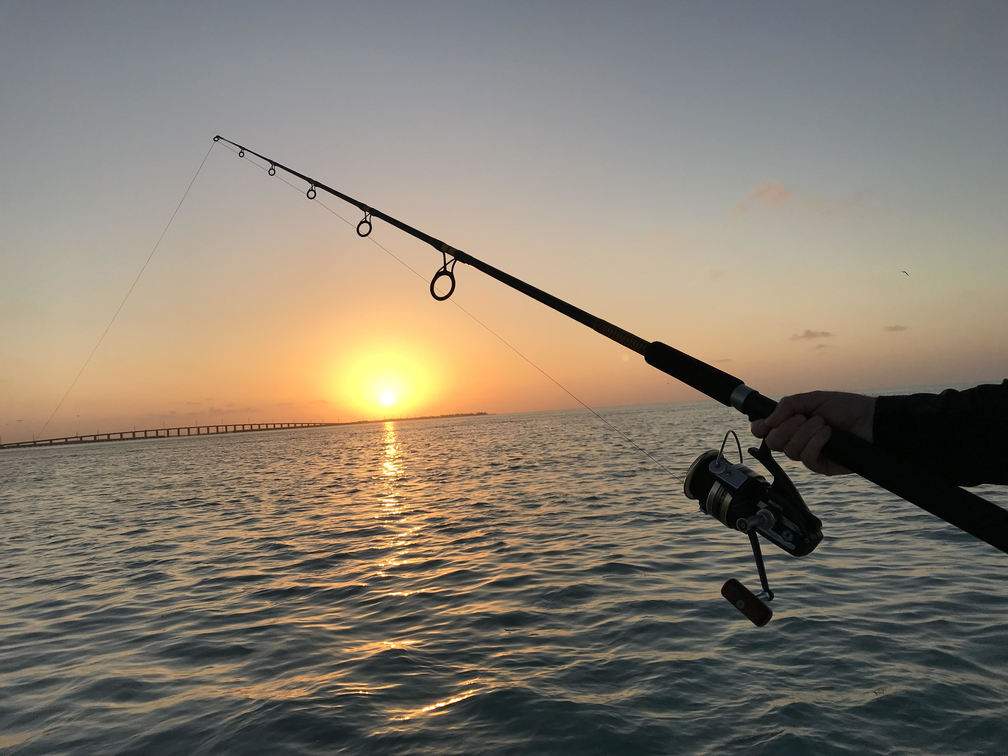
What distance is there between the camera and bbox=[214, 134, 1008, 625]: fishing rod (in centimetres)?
221

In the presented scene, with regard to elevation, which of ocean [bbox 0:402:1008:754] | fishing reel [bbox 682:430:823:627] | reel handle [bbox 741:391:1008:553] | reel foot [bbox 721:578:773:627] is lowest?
ocean [bbox 0:402:1008:754]

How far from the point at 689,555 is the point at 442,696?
5350mm

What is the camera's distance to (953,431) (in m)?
2.31

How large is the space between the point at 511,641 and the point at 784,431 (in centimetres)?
472

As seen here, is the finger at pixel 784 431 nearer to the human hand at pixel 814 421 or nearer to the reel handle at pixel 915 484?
the human hand at pixel 814 421

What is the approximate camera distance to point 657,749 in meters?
4.36

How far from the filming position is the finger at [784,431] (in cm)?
246

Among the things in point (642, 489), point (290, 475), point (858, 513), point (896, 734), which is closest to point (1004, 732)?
point (896, 734)

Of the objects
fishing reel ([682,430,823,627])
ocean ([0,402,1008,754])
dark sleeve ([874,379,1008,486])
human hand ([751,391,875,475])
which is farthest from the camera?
ocean ([0,402,1008,754])

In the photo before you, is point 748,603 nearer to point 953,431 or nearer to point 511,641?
point 953,431

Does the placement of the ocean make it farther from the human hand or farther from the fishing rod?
the human hand

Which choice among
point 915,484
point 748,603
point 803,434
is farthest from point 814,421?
point 748,603

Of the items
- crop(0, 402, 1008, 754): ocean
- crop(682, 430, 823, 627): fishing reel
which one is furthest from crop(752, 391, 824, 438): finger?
crop(0, 402, 1008, 754): ocean

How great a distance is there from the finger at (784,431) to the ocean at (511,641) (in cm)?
284
